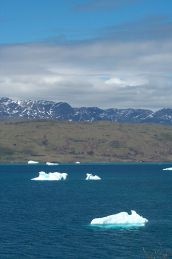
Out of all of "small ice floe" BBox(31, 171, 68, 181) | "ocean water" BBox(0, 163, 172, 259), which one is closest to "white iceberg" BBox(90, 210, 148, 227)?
"ocean water" BBox(0, 163, 172, 259)

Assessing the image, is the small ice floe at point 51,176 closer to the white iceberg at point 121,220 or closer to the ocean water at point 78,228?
the ocean water at point 78,228

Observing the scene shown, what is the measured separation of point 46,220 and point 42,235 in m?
14.2

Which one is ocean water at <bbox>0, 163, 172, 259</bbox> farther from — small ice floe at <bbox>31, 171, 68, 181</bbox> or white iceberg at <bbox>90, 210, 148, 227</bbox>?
small ice floe at <bbox>31, 171, 68, 181</bbox>

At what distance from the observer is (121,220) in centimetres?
8300

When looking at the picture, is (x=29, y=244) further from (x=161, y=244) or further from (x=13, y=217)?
(x=13, y=217)

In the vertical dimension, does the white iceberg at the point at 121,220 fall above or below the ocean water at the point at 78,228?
above

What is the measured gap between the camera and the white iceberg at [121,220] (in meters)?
82.5

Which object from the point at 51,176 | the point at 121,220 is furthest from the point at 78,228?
the point at 51,176

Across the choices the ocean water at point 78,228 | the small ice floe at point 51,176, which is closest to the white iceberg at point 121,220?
the ocean water at point 78,228

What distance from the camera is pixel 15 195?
447ft

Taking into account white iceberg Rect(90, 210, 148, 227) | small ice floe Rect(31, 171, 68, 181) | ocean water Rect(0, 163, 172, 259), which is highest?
white iceberg Rect(90, 210, 148, 227)

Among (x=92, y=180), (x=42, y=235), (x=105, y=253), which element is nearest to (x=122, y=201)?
(x=42, y=235)

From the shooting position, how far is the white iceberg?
271 feet

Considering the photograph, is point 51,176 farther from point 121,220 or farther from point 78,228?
point 78,228
